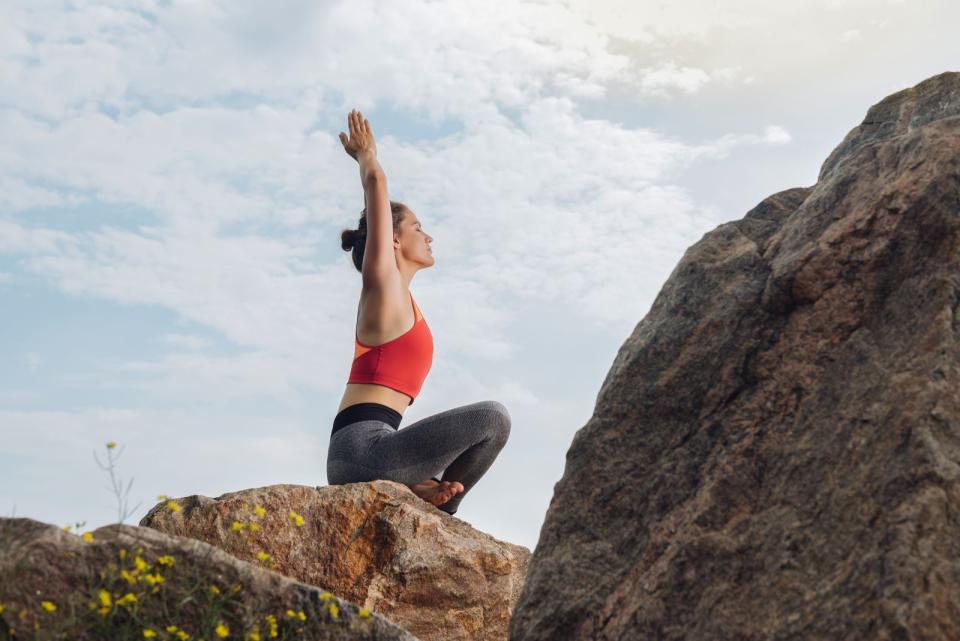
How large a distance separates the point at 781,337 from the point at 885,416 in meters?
0.75

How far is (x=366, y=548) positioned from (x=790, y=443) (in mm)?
3958

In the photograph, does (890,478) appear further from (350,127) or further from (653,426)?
(350,127)

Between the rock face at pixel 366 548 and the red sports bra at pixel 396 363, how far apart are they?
3.47 ft

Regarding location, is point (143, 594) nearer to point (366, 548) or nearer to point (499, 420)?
point (366, 548)

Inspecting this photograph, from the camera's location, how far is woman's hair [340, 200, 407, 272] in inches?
350

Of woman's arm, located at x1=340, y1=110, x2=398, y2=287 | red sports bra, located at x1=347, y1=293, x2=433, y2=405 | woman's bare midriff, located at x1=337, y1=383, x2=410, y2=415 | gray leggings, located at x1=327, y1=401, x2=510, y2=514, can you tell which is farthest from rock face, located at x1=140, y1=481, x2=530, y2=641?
woman's arm, located at x1=340, y1=110, x2=398, y2=287

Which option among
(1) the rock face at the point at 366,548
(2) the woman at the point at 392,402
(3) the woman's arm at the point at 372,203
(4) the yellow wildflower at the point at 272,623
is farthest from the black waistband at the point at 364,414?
(4) the yellow wildflower at the point at 272,623

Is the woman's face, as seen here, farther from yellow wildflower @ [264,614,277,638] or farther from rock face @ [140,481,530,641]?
yellow wildflower @ [264,614,277,638]

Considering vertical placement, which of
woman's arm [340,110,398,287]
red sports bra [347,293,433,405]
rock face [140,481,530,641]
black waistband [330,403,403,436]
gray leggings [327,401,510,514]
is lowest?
rock face [140,481,530,641]

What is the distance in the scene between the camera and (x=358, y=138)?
819 cm

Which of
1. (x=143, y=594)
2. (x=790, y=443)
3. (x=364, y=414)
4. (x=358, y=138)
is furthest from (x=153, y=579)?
(x=358, y=138)

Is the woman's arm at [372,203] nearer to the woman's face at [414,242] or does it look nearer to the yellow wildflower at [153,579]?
the woman's face at [414,242]

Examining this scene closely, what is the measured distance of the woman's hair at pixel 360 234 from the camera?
A: 8.89 metres

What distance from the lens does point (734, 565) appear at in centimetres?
424
